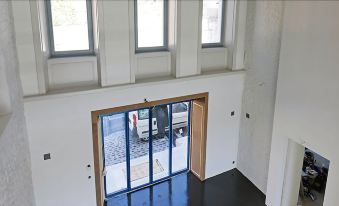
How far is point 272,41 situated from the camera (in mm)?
7621

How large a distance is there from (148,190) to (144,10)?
198 inches

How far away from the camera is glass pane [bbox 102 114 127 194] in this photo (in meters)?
8.19

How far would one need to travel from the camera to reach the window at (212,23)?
8102 mm

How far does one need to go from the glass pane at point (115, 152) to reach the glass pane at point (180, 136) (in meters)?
1.65

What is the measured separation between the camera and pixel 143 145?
8.95 metres

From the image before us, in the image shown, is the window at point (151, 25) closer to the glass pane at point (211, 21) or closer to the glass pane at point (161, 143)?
the glass pane at point (211, 21)

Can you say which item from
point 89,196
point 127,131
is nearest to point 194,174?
point 127,131

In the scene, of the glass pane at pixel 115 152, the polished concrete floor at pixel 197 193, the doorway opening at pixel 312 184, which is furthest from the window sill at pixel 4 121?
the doorway opening at pixel 312 184

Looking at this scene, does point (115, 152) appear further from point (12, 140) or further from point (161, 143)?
point (12, 140)

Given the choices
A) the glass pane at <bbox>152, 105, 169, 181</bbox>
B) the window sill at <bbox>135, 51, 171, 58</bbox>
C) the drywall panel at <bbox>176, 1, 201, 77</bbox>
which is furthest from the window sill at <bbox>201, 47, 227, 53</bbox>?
the glass pane at <bbox>152, 105, 169, 181</bbox>

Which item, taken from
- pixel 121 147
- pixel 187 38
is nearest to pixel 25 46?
pixel 187 38

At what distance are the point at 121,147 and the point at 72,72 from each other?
285cm

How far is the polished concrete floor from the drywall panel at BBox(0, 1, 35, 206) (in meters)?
3.11

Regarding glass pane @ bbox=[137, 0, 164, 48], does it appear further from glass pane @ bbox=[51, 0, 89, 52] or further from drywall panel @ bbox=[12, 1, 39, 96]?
drywall panel @ bbox=[12, 1, 39, 96]
